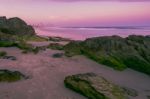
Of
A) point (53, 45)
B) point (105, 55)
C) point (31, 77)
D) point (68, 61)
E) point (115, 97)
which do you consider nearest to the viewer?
point (115, 97)

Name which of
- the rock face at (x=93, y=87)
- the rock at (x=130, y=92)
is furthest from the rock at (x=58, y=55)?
the rock at (x=130, y=92)

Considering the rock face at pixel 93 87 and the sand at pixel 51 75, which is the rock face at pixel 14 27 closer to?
the sand at pixel 51 75

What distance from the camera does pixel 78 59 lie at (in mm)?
15336

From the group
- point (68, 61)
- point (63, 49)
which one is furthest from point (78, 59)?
point (63, 49)

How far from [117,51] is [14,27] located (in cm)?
918

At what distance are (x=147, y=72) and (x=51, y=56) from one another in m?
3.74

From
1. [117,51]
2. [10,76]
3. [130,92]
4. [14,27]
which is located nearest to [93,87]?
[130,92]

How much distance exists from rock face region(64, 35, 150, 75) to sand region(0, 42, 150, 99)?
0.32 metres

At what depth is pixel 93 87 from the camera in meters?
12.1

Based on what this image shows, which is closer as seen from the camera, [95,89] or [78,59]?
[95,89]

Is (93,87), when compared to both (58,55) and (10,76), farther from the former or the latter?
(58,55)

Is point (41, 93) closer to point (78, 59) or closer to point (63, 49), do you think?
point (78, 59)

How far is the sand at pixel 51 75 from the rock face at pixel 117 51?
325mm

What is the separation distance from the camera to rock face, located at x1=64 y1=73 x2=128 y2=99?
39.1ft
